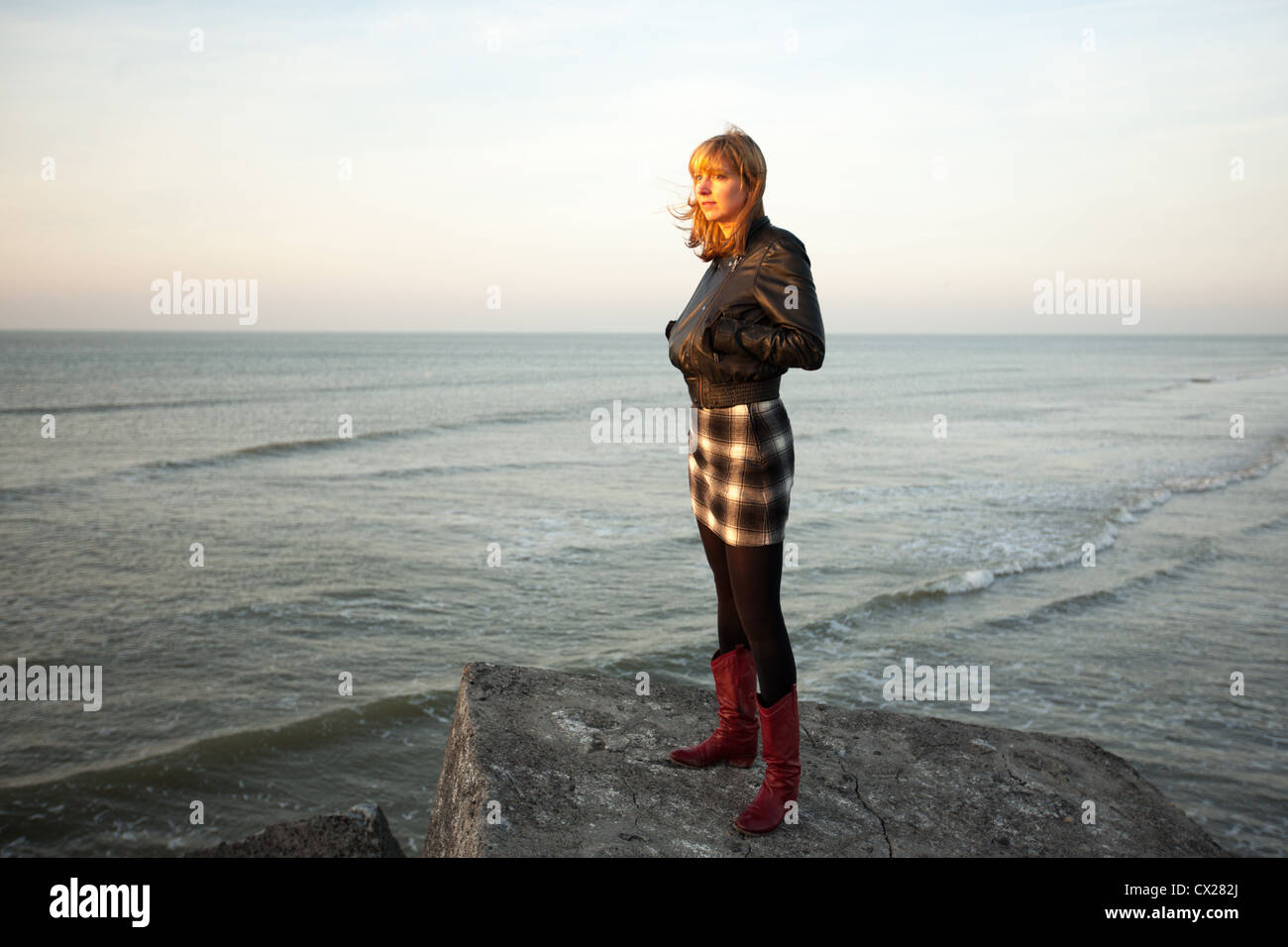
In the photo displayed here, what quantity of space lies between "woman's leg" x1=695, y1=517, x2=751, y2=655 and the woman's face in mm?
1041

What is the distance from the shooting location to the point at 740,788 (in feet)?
11.0

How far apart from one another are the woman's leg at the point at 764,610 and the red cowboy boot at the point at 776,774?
7cm

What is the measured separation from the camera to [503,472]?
1962 centimetres

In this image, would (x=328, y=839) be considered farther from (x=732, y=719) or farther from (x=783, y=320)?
(x=783, y=320)

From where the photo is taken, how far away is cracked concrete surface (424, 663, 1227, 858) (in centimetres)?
306

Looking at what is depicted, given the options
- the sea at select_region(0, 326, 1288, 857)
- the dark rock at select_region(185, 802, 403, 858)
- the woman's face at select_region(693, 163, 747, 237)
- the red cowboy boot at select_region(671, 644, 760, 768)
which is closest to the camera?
the woman's face at select_region(693, 163, 747, 237)

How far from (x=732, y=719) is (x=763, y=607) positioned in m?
0.80

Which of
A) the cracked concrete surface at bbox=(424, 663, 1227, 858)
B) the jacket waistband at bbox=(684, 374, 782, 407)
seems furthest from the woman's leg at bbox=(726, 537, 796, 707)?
the cracked concrete surface at bbox=(424, 663, 1227, 858)

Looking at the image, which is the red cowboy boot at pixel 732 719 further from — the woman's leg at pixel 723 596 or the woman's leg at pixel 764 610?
the woman's leg at pixel 764 610

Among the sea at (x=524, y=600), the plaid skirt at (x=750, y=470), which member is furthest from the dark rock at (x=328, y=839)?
the plaid skirt at (x=750, y=470)

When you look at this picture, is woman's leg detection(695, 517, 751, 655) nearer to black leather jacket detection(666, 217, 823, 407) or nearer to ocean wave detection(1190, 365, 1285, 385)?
black leather jacket detection(666, 217, 823, 407)

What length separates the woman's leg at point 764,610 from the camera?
9.25ft
